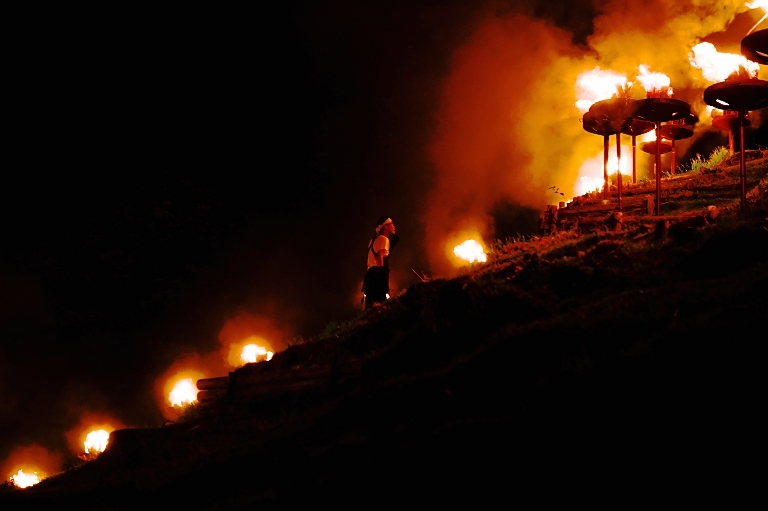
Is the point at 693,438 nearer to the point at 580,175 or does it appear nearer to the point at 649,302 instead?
the point at 649,302

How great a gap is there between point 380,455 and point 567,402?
4.85ft

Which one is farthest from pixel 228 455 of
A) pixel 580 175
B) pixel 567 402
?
pixel 580 175

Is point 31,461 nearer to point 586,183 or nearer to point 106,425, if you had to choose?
point 106,425

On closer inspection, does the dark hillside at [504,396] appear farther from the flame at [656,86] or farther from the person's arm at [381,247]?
the flame at [656,86]

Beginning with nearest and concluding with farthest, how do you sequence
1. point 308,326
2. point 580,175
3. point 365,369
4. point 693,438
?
point 693,438 < point 365,369 < point 580,175 < point 308,326

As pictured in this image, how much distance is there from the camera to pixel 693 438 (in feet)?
16.4

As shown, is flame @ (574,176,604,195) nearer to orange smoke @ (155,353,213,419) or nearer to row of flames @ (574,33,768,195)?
row of flames @ (574,33,768,195)

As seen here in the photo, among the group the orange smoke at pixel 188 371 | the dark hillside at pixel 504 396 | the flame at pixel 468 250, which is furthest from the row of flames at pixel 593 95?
the dark hillside at pixel 504 396

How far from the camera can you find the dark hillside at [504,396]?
208 inches

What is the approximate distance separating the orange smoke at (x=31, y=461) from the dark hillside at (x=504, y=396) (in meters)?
14.3

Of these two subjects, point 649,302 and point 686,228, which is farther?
point 686,228

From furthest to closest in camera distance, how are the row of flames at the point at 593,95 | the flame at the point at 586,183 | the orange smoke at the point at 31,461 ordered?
the orange smoke at the point at 31,461
the flame at the point at 586,183
the row of flames at the point at 593,95

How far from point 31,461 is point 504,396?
68.8ft

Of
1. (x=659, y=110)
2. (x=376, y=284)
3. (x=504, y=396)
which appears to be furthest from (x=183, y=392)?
(x=504, y=396)
